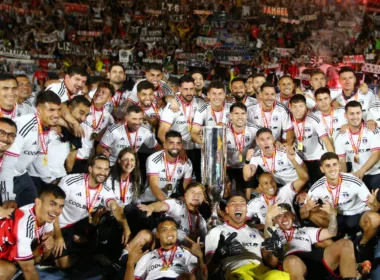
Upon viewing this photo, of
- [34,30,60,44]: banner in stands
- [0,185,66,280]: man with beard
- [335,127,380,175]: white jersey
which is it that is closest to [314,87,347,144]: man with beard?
[335,127,380,175]: white jersey

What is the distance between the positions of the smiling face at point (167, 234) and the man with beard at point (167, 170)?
1162mm

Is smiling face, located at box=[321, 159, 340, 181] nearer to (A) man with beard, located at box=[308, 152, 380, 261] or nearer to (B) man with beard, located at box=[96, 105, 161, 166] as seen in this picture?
(A) man with beard, located at box=[308, 152, 380, 261]

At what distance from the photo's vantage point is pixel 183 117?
595 centimetres

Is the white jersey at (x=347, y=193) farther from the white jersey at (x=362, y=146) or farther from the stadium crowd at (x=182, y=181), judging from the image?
the white jersey at (x=362, y=146)

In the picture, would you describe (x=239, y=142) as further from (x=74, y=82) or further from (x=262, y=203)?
(x=74, y=82)

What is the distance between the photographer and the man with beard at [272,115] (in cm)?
584

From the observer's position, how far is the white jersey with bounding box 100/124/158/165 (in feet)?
18.1

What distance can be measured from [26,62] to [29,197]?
26.3 feet

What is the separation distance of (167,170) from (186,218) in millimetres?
758

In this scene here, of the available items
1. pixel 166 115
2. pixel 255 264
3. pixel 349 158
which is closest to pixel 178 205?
pixel 255 264

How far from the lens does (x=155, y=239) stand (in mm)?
4082

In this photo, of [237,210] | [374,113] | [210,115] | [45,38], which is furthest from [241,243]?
[45,38]

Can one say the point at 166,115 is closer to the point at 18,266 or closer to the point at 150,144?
the point at 150,144

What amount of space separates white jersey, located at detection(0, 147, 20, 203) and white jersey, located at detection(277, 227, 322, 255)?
7.12ft
